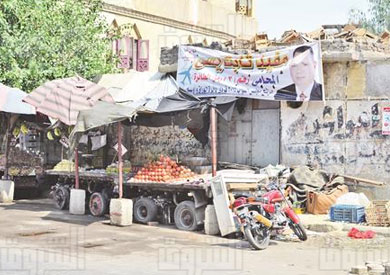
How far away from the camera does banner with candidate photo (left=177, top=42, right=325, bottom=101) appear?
50.9 ft

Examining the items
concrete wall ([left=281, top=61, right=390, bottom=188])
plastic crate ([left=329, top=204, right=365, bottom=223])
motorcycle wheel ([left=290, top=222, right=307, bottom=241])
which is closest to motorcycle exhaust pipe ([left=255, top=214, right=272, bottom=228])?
Answer: motorcycle wheel ([left=290, top=222, right=307, bottom=241])

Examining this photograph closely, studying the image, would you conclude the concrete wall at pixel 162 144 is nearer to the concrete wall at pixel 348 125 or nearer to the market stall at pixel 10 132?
the concrete wall at pixel 348 125

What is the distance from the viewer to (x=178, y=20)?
29172mm

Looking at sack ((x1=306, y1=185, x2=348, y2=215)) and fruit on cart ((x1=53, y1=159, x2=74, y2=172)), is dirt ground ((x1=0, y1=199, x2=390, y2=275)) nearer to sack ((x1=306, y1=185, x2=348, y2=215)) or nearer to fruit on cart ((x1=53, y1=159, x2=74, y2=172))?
sack ((x1=306, y1=185, x2=348, y2=215))

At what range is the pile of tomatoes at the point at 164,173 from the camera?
1439 cm

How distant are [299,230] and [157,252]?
294 cm

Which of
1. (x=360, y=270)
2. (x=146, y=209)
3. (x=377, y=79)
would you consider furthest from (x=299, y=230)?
(x=377, y=79)

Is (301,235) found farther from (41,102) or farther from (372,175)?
(41,102)

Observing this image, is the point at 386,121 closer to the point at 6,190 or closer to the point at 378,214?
the point at 378,214

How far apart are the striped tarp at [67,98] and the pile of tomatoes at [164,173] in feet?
8.83

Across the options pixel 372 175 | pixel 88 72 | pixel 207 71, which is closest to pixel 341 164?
pixel 372 175

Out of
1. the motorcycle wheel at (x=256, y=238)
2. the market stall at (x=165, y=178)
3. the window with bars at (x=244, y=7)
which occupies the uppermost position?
the window with bars at (x=244, y=7)

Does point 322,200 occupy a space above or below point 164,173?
below

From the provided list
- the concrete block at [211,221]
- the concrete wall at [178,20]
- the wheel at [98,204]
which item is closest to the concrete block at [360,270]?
the concrete block at [211,221]
